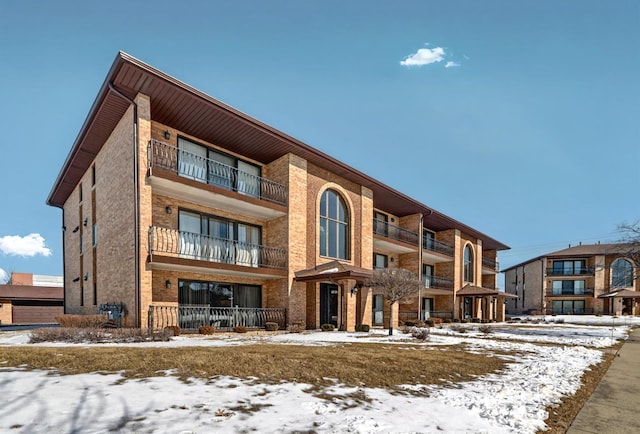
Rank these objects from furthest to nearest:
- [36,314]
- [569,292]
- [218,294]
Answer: [569,292] → [36,314] → [218,294]

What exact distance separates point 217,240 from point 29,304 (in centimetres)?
2249

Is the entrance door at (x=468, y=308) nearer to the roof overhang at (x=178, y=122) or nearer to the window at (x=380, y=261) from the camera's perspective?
the window at (x=380, y=261)

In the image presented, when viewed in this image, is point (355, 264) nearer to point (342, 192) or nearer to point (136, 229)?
point (342, 192)

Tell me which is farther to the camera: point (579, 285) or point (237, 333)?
point (579, 285)

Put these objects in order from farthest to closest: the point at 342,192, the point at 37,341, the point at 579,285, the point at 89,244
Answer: the point at 579,285
the point at 342,192
the point at 89,244
the point at 37,341

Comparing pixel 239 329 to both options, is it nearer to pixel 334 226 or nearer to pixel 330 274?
pixel 330 274

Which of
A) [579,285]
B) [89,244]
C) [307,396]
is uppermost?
Result: [89,244]

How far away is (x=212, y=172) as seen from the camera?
1603 cm

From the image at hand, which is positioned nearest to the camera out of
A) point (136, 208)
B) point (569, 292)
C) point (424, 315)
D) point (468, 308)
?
point (136, 208)

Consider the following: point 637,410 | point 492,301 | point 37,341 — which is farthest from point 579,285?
point 37,341

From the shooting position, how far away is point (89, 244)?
18.6 metres

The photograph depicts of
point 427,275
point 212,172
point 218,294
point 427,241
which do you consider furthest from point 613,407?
point 427,275

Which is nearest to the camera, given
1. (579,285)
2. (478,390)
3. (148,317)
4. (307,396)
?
(307,396)

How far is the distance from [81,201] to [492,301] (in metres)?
37.3
